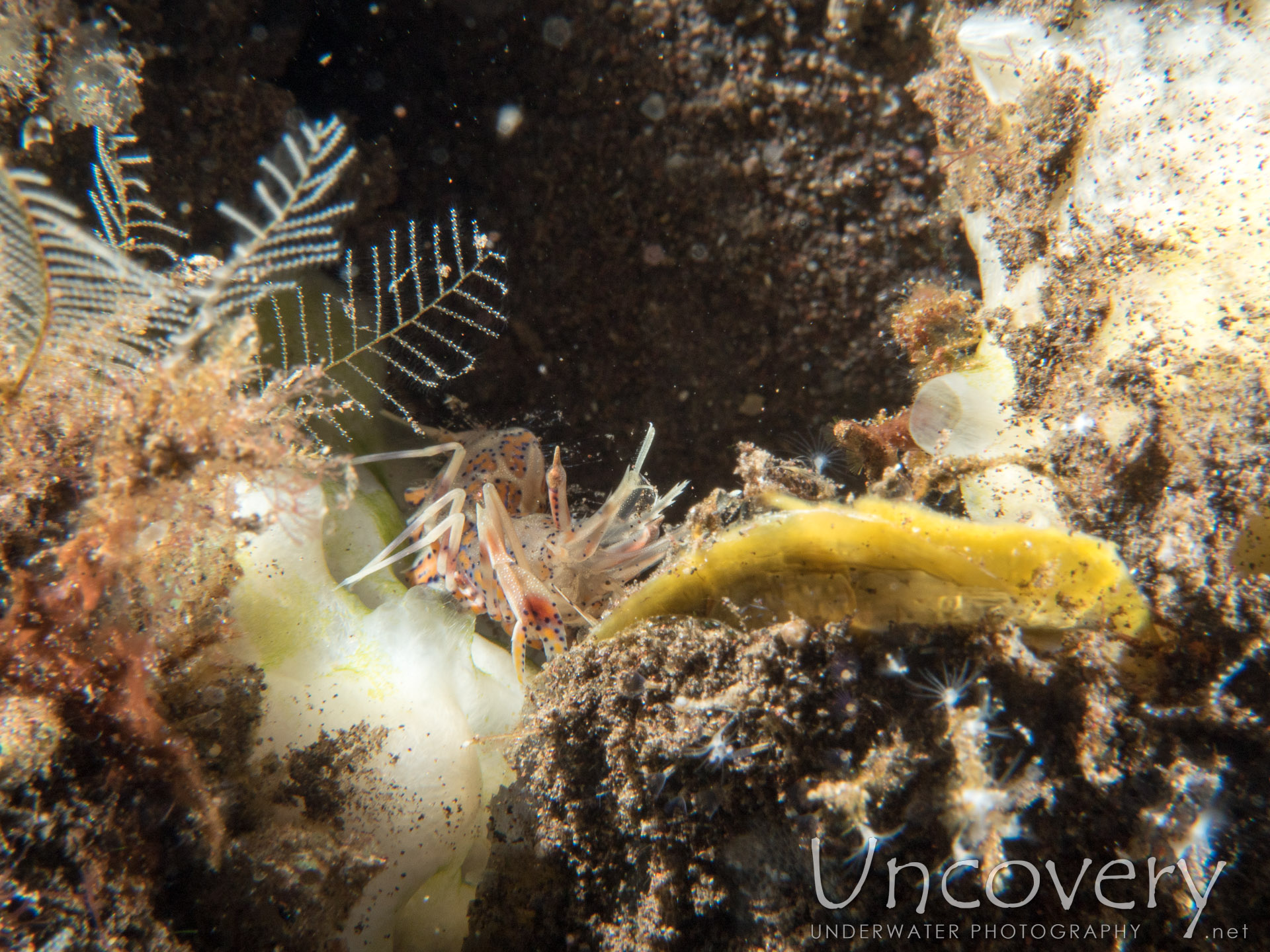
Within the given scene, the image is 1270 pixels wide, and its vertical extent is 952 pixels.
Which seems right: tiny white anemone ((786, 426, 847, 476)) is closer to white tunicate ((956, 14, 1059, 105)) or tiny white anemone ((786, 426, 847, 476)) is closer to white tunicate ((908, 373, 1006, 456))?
white tunicate ((908, 373, 1006, 456))

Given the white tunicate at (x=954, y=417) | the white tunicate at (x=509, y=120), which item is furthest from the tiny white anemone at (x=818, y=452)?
the white tunicate at (x=509, y=120)

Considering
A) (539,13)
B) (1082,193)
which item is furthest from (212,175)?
(1082,193)

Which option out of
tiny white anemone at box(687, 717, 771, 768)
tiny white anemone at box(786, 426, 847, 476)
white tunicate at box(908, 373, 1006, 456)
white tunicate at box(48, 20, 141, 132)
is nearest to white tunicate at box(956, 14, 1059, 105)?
white tunicate at box(908, 373, 1006, 456)

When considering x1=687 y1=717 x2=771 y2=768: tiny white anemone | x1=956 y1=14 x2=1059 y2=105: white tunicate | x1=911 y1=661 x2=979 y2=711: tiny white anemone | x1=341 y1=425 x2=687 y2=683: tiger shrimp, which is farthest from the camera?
x1=341 y1=425 x2=687 y2=683: tiger shrimp

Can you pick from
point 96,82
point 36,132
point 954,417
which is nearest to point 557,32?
point 96,82

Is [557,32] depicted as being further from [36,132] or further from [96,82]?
[36,132]
